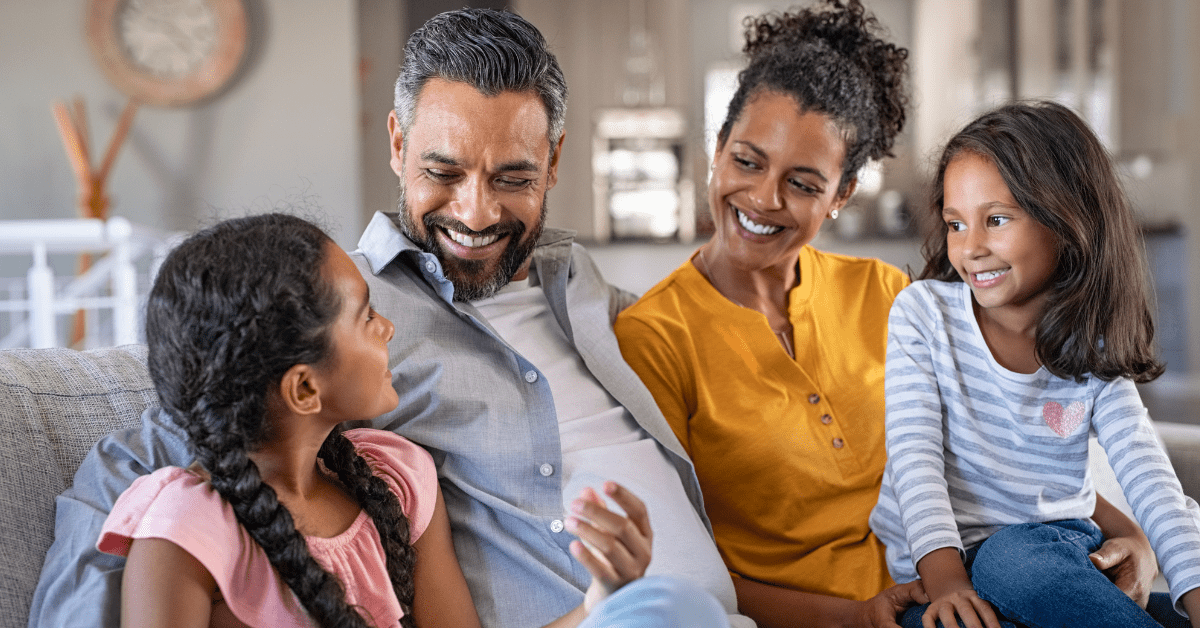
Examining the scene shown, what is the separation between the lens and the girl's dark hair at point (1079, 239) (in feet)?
4.20

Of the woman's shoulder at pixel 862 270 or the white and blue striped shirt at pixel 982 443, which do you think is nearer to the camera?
the white and blue striped shirt at pixel 982 443

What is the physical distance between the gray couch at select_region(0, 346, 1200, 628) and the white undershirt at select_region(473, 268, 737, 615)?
1.69 feet

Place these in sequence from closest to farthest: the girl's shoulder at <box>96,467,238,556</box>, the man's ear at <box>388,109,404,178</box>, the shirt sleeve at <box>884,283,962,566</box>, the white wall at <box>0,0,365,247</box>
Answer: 1. the girl's shoulder at <box>96,467,238,556</box>
2. the shirt sleeve at <box>884,283,962,566</box>
3. the man's ear at <box>388,109,404,178</box>
4. the white wall at <box>0,0,365,247</box>

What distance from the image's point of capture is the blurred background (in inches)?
195

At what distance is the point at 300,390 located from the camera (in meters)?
1.03

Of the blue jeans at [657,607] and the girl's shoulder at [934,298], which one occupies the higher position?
the girl's shoulder at [934,298]

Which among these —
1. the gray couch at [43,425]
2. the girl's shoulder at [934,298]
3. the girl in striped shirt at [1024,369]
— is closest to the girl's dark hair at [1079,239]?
the girl in striped shirt at [1024,369]

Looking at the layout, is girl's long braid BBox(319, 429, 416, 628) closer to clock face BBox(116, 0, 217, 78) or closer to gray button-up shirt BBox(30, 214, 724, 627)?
gray button-up shirt BBox(30, 214, 724, 627)

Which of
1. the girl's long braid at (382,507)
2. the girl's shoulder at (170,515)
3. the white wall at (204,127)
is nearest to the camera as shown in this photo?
the girl's shoulder at (170,515)

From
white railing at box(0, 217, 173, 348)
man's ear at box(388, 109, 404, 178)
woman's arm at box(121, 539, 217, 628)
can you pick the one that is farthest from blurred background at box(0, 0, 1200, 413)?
woman's arm at box(121, 539, 217, 628)

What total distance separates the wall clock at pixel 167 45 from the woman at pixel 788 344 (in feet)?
13.0

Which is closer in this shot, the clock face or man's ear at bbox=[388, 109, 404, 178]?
man's ear at bbox=[388, 109, 404, 178]

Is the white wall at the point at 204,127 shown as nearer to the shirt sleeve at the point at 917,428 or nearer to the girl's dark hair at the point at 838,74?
the girl's dark hair at the point at 838,74

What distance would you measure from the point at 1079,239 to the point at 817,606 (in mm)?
644
